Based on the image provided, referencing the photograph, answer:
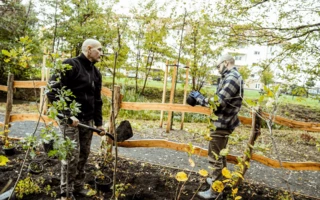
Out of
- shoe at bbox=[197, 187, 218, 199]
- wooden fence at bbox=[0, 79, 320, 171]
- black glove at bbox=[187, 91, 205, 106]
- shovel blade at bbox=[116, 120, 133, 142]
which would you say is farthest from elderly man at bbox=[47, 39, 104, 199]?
shoe at bbox=[197, 187, 218, 199]

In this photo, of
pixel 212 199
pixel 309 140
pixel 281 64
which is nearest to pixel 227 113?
pixel 212 199

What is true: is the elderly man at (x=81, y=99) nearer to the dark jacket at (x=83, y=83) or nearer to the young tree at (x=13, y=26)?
the dark jacket at (x=83, y=83)

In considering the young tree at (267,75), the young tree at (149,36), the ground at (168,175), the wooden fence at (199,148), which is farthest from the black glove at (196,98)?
the young tree at (149,36)

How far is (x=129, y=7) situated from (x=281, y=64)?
728cm

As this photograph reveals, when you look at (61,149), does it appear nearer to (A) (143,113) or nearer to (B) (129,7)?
(A) (143,113)

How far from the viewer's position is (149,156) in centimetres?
473

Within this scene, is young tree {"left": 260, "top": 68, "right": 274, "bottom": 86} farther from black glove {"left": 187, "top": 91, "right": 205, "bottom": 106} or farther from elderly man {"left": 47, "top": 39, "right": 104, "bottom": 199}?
elderly man {"left": 47, "top": 39, "right": 104, "bottom": 199}

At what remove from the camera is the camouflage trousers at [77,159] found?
2566mm

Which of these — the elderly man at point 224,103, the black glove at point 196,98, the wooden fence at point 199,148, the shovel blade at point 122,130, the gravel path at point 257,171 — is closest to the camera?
the elderly man at point 224,103

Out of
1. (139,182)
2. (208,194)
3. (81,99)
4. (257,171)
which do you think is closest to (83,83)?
(81,99)

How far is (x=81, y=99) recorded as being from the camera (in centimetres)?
267

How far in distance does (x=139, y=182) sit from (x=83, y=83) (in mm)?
1523

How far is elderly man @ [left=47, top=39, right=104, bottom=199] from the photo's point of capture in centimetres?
256

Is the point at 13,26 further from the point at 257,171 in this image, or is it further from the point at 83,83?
the point at 257,171
